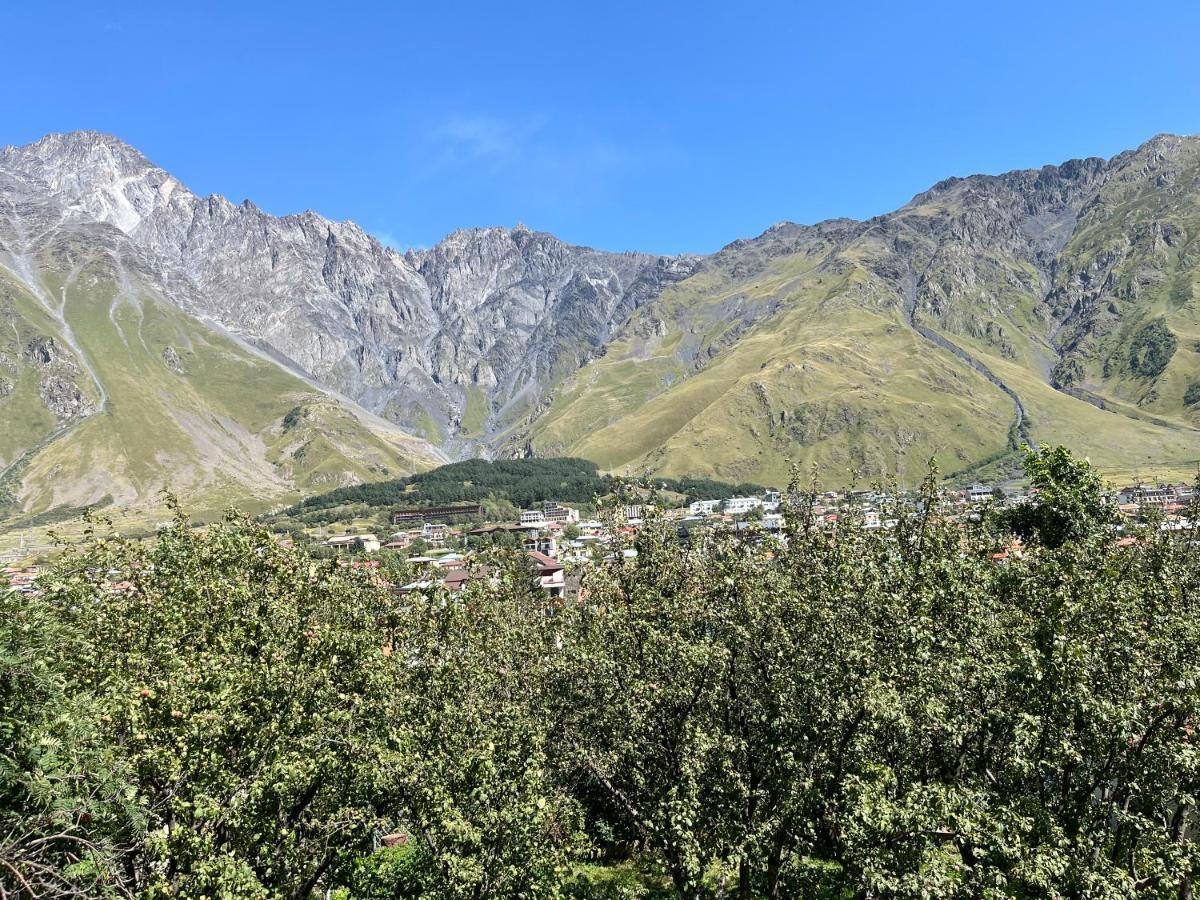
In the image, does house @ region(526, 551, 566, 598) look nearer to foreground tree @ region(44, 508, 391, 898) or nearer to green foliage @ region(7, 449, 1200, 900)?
foreground tree @ region(44, 508, 391, 898)

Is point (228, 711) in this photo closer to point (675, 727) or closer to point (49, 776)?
point (49, 776)

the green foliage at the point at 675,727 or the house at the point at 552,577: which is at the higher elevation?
the green foliage at the point at 675,727

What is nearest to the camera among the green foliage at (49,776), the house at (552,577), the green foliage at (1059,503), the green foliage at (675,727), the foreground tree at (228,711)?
the green foliage at (49,776)

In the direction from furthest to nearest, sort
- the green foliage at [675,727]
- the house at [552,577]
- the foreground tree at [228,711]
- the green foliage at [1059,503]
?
the house at [552,577] → the green foliage at [1059,503] → the foreground tree at [228,711] → the green foliage at [675,727]

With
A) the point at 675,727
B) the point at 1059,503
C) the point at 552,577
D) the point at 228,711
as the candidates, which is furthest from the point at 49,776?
the point at 552,577

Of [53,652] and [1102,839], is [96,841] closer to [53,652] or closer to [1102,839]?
[53,652]

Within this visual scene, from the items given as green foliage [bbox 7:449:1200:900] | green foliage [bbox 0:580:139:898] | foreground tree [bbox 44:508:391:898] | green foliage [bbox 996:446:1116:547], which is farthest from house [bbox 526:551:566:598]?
green foliage [bbox 0:580:139:898]

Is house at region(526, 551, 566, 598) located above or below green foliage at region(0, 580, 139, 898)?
below

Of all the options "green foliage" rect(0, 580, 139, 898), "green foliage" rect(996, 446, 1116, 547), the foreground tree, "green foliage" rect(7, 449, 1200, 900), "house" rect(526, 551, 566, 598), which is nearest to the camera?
"green foliage" rect(0, 580, 139, 898)

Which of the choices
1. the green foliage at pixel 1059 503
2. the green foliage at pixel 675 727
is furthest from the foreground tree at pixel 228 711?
the green foliage at pixel 1059 503

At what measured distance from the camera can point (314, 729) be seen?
71.0ft

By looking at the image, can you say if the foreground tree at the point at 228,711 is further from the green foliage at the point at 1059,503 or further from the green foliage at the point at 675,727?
the green foliage at the point at 1059,503

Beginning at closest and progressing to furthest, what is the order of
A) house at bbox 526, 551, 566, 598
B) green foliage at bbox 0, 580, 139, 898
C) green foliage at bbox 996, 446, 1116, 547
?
1. green foliage at bbox 0, 580, 139, 898
2. green foliage at bbox 996, 446, 1116, 547
3. house at bbox 526, 551, 566, 598

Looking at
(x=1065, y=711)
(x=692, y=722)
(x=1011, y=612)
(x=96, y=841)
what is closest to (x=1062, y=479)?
(x=1011, y=612)
